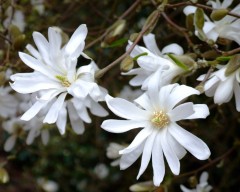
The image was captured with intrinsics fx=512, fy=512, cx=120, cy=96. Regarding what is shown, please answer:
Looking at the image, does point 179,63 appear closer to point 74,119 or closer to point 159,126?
point 159,126

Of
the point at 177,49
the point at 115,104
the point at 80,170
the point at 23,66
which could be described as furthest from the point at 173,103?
the point at 80,170

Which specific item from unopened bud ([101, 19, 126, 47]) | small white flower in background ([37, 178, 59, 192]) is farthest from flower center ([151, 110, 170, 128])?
small white flower in background ([37, 178, 59, 192])

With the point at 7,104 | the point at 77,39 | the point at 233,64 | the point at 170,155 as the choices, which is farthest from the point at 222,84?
the point at 7,104

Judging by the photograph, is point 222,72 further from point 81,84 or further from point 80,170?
point 80,170

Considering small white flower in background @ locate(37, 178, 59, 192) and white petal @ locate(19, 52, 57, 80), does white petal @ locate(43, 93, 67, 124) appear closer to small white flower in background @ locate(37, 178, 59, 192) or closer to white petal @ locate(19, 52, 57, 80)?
white petal @ locate(19, 52, 57, 80)

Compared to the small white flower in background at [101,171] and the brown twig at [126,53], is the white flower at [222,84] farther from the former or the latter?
the small white flower in background at [101,171]
